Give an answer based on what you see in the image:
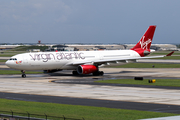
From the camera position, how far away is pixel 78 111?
30.3 meters

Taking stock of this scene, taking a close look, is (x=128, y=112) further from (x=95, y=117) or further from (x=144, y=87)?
(x=144, y=87)

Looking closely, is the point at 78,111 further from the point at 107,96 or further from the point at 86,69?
the point at 86,69

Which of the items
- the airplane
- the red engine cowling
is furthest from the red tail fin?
the red engine cowling

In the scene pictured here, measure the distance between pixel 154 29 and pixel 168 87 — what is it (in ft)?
117

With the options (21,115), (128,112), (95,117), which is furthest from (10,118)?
(128,112)

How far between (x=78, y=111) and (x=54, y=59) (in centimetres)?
3630

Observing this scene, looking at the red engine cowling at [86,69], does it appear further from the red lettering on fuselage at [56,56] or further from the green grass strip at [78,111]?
the green grass strip at [78,111]

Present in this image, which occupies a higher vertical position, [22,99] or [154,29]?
[154,29]

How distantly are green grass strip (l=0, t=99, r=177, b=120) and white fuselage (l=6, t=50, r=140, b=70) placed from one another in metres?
28.2

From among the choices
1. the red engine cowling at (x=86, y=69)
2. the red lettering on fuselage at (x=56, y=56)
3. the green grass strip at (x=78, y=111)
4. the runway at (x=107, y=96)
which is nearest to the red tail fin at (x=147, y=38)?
the red lettering on fuselage at (x=56, y=56)

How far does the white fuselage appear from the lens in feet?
205

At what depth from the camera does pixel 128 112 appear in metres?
29.7

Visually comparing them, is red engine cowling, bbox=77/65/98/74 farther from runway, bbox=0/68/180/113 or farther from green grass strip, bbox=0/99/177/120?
green grass strip, bbox=0/99/177/120

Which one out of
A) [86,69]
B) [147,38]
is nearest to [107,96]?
[86,69]
